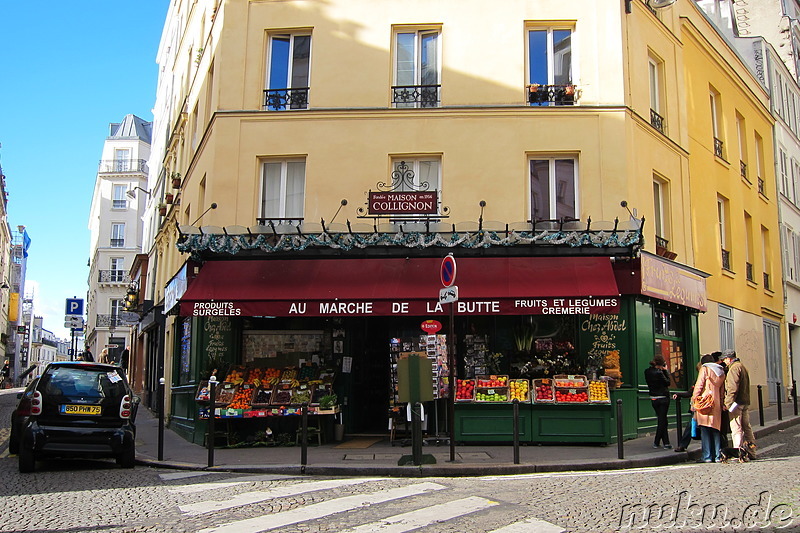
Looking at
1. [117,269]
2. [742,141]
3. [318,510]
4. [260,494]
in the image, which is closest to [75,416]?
[260,494]

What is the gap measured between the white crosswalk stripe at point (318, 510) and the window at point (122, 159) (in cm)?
5671

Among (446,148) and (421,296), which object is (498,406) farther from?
(446,148)

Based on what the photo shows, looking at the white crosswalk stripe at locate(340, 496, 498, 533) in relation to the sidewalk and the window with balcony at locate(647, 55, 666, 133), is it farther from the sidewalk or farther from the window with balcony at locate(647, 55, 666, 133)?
the window with balcony at locate(647, 55, 666, 133)

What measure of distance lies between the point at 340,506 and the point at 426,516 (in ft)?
3.33

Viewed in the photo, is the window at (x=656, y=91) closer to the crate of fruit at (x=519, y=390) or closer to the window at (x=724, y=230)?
the window at (x=724, y=230)

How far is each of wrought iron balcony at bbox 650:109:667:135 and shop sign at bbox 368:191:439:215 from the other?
536 centimetres

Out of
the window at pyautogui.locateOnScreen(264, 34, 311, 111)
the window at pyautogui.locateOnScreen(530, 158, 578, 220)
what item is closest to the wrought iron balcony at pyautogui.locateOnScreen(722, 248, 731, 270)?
the window at pyautogui.locateOnScreen(530, 158, 578, 220)

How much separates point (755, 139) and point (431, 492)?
18.8m

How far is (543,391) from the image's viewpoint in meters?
12.5

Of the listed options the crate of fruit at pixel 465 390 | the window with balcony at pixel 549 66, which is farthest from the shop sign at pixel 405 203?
the crate of fruit at pixel 465 390

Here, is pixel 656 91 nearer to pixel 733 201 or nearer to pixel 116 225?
pixel 733 201

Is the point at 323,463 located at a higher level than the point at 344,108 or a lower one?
lower

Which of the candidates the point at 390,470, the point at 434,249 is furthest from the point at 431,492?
the point at 434,249

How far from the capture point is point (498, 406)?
12430mm
